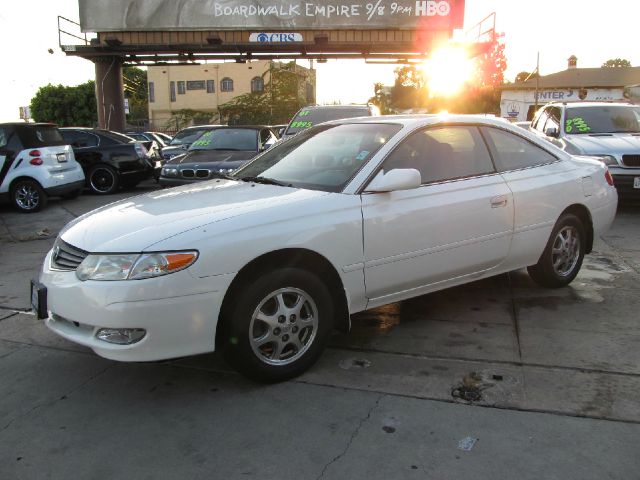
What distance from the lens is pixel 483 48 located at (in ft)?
80.8

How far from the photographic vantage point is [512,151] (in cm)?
471

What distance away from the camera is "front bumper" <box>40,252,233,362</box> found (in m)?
2.98

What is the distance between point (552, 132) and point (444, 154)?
678cm

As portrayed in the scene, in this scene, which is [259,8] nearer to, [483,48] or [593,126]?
[483,48]

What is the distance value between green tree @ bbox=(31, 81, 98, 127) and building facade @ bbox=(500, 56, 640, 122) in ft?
148

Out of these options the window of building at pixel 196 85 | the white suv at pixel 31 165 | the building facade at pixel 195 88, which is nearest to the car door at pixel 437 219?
the white suv at pixel 31 165

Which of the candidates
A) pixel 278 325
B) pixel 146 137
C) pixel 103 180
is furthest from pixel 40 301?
pixel 146 137

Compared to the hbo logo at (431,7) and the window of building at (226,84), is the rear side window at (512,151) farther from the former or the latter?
the window of building at (226,84)

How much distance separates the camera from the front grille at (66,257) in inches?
128

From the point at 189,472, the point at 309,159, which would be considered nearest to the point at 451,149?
the point at 309,159

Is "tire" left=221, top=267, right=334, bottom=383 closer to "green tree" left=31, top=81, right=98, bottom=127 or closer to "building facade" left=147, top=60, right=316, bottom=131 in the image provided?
"building facade" left=147, top=60, right=316, bottom=131

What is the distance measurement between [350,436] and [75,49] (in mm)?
24013

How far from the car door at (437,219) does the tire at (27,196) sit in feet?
27.9

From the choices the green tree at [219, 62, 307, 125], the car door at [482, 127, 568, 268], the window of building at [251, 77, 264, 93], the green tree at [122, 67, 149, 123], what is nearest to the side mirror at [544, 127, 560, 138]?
the car door at [482, 127, 568, 268]
